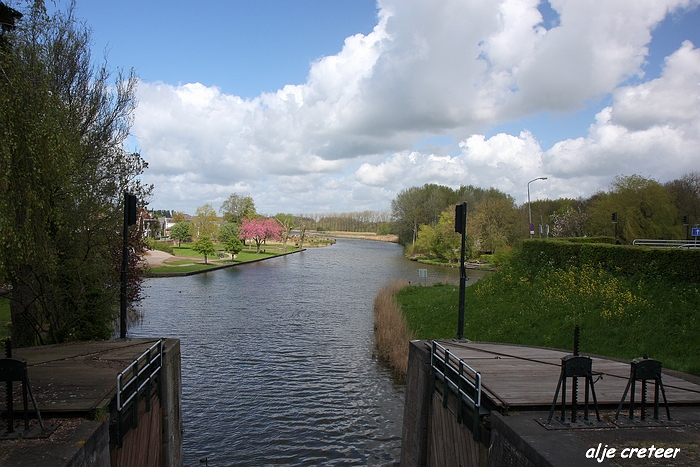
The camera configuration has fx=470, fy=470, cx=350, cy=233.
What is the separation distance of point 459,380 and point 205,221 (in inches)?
3158

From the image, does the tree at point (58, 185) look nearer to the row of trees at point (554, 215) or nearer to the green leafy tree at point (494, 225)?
the row of trees at point (554, 215)

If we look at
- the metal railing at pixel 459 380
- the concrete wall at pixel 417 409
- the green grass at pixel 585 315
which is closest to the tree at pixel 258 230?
the green grass at pixel 585 315

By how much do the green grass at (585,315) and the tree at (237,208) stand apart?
255ft

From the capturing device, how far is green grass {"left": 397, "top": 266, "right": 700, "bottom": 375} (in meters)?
12.6

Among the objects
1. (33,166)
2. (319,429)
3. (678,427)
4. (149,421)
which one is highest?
(33,166)

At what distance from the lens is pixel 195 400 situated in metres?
13.6

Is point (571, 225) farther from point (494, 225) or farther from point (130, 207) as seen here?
point (130, 207)

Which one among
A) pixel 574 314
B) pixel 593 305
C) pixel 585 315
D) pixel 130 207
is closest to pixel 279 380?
pixel 130 207

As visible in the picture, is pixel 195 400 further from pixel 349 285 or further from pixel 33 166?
pixel 349 285

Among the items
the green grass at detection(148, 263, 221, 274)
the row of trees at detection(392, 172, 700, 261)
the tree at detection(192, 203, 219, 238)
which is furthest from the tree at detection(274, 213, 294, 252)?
the green grass at detection(148, 263, 221, 274)

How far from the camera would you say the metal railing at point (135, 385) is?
6.27 m

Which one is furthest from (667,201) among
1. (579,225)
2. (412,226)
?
(412,226)

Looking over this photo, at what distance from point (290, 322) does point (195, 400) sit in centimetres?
1051

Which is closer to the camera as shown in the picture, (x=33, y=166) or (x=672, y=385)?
(x=33, y=166)
